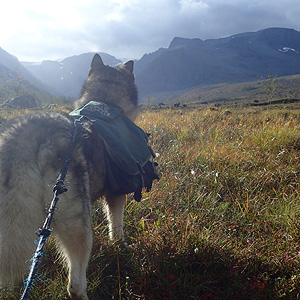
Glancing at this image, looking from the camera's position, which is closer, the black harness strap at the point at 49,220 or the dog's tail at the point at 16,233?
the black harness strap at the point at 49,220

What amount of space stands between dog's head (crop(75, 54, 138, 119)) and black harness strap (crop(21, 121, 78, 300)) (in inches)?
50.4

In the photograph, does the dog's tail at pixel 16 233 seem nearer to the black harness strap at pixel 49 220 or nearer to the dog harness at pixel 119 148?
the black harness strap at pixel 49 220

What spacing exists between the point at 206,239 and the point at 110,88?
2.26 meters

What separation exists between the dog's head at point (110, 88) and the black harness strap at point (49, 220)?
1.28 meters

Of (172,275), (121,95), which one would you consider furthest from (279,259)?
(121,95)

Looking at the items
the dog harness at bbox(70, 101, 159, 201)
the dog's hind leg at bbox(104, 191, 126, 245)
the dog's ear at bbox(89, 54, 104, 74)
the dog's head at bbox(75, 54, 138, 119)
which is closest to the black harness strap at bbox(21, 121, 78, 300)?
the dog harness at bbox(70, 101, 159, 201)

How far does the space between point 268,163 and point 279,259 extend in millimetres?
2186

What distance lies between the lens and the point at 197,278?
200 centimetres

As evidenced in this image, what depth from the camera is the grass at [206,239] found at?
1940 millimetres

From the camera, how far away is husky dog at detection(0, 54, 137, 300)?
1337 millimetres

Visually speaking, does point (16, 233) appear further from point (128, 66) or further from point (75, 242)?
point (128, 66)

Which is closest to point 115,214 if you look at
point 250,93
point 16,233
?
point 16,233

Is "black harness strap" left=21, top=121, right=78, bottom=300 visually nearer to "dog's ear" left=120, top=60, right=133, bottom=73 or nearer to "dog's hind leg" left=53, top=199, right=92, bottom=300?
"dog's hind leg" left=53, top=199, right=92, bottom=300

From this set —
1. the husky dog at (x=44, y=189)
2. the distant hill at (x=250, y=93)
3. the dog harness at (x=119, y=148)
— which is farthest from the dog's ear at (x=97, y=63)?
the distant hill at (x=250, y=93)
